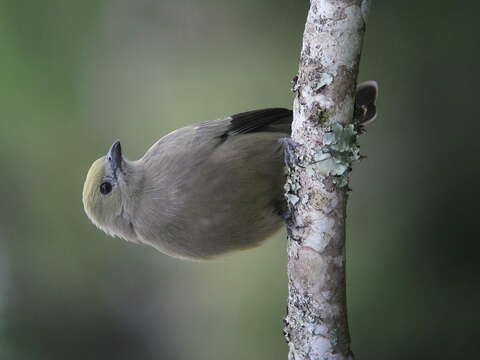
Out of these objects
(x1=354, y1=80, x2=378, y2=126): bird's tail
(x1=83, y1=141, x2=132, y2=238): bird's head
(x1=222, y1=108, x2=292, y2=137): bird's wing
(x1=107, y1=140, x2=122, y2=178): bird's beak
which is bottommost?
(x1=83, y1=141, x2=132, y2=238): bird's head

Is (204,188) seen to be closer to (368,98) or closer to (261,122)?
(261,122)

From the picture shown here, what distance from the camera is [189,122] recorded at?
272 cm

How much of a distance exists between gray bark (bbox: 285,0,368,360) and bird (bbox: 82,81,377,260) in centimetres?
37

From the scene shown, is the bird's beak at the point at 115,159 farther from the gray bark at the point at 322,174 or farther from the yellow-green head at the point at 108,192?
the gray bark at the point at 322,174

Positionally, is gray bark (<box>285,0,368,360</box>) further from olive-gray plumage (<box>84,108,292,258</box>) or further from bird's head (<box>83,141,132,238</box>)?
bird's head (<box>83,141,132,238</box>)

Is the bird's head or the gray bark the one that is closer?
the gray bark

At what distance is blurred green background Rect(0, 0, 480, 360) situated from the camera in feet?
5.51

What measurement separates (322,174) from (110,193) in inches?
40.1

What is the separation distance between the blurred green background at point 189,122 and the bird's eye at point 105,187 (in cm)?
74

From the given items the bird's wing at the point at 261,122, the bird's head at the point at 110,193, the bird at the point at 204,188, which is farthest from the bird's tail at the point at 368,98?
the bird's head at the point at 110,193

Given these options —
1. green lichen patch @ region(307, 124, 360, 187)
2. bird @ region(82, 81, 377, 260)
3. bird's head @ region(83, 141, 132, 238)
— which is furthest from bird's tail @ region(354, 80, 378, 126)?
bird's head @ region(83, 141, 132, 238)

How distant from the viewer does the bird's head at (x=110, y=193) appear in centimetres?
208
